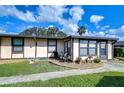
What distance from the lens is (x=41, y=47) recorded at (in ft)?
55.1

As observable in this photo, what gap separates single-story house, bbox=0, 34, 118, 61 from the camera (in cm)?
1506

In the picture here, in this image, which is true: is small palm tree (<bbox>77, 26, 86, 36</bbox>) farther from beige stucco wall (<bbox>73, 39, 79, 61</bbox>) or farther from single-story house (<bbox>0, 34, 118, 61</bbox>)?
beige stucco wall (<bbox>73, 39, 79, 61</bbox>)

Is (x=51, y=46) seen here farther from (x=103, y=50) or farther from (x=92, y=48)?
(x=103, y=50)

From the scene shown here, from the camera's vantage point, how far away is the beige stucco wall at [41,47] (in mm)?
16698

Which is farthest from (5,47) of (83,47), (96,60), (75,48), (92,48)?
(96,60)

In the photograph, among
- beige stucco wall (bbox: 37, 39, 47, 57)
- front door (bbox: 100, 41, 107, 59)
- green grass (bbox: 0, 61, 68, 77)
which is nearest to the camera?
green grass (bbox: 0, 61, 68, 77)

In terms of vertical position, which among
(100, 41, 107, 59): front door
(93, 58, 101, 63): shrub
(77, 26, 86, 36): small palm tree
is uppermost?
(77, 26, 86, 36): small palm tree

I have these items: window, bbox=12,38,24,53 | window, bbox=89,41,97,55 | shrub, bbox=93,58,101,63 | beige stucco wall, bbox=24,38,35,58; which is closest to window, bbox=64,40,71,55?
window, bbox=89,41,97,55

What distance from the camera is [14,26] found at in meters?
→ 31.2

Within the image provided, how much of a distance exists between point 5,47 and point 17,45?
3.66ft

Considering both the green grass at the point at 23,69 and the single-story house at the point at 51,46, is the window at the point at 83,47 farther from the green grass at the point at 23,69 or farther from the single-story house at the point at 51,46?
the green grass at the point at 23,69

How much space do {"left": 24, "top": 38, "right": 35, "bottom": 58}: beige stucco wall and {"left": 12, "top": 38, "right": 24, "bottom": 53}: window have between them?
0.40m
